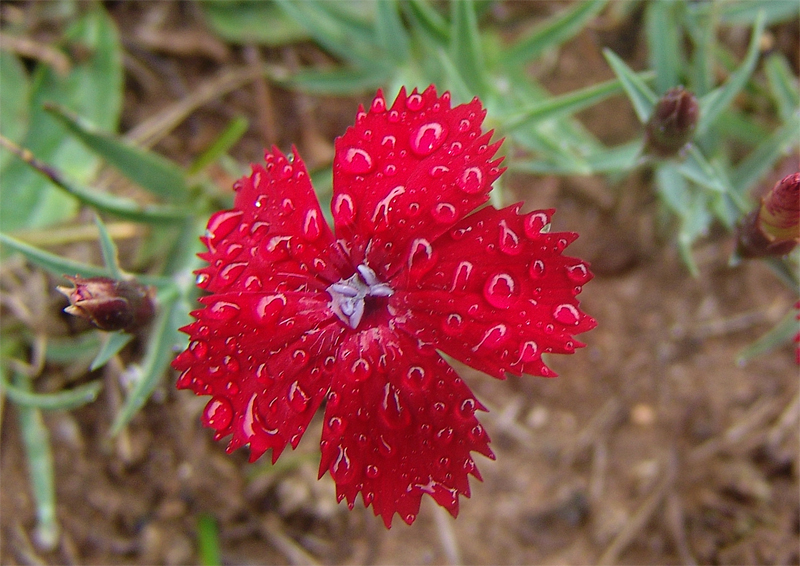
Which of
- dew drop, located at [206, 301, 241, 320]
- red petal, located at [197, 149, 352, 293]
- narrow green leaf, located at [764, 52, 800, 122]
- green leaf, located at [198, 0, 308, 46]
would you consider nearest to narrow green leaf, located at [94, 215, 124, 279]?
red petal, located at [197, 149, 352, 293]

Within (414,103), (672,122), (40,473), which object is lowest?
(40,473)

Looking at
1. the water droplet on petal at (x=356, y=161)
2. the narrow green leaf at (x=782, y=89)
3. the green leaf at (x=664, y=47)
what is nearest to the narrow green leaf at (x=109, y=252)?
the water droplet on petal at (x=356, y=161)

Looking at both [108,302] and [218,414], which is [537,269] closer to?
[218,414]

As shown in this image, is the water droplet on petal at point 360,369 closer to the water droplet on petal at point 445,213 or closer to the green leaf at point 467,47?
the water droplet on petal at point 445,213

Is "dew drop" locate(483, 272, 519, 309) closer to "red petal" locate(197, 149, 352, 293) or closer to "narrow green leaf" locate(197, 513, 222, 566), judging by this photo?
"red petal" locate(197, 149, 352, 293)

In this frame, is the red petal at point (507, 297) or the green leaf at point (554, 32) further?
the green leaf at point (554, 32)

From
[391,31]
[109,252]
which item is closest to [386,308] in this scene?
[109,252]
